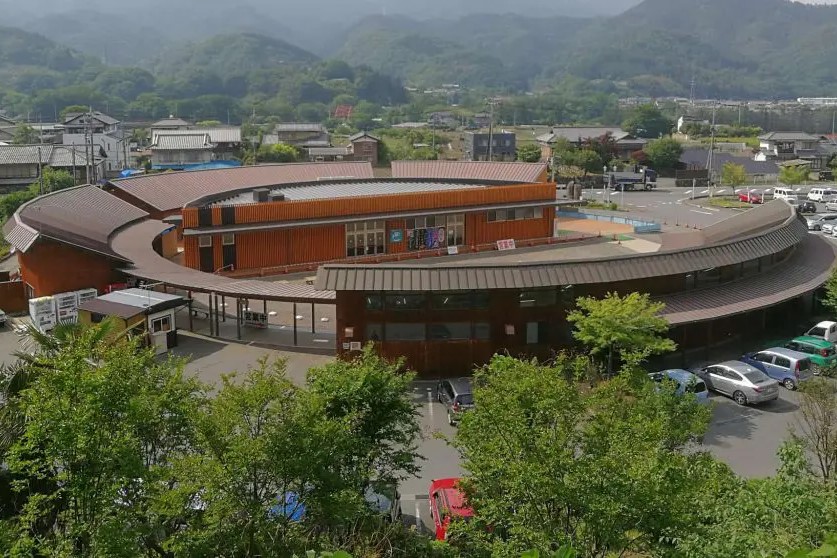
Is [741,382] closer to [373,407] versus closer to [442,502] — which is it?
[442,502]

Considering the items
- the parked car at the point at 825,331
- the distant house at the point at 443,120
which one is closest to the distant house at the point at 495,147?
the distant house at the point at 443,120

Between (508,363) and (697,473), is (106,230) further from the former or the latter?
(697,473)

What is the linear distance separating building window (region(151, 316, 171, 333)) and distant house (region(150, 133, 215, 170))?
176 ft

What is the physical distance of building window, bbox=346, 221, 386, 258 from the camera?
3241cm

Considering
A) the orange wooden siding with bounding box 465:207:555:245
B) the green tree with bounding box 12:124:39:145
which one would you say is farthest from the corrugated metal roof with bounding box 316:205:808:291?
the green tree with bounding box 12:124:39:145

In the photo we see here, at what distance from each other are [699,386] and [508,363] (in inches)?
263

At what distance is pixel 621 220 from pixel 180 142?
4492cm

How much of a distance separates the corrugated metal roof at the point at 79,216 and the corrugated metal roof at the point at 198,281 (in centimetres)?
75

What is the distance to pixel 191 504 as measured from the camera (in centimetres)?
836

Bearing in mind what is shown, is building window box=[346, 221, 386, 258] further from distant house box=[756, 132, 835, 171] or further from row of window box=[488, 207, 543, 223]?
distant house box=[756, 132, 835, 171]

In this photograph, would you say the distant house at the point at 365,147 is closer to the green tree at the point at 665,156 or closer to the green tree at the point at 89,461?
the green tree at the point at 665,156

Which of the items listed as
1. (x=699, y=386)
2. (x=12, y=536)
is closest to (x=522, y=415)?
(x=12, y=536)

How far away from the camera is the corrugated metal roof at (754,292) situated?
63.3 feet

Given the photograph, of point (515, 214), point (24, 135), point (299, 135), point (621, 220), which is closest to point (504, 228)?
point (515, 214)
